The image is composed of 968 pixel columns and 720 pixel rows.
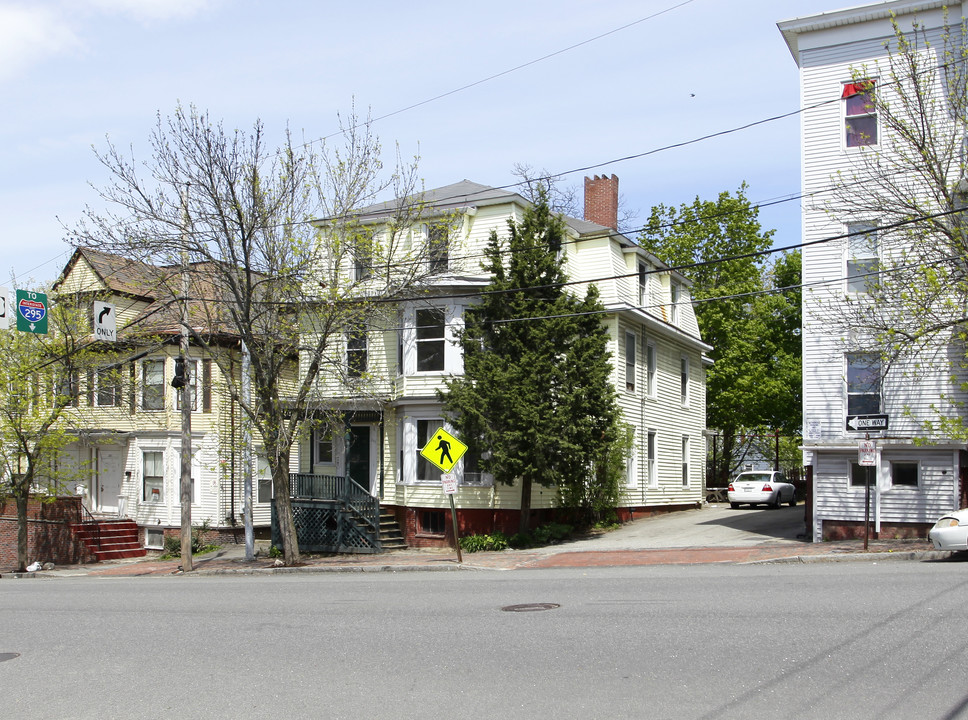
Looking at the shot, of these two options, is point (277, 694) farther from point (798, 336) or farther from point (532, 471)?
point (798, 336)

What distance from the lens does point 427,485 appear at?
26.1 m

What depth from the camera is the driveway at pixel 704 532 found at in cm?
2283

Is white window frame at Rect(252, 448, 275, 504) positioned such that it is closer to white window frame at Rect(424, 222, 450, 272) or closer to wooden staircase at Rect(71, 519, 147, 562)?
wooden staircase at Rect(71, 519, 147, 562)

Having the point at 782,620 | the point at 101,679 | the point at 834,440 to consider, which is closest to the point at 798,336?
the point at 834,440

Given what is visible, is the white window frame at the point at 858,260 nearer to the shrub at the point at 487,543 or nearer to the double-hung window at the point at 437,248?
the double-hung window at the point at 437,248

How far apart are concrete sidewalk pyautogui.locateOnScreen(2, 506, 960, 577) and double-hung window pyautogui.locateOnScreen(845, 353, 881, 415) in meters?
3.17

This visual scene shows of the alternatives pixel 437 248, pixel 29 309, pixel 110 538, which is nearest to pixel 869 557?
pixel 437 248

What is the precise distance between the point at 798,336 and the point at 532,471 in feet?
92.1

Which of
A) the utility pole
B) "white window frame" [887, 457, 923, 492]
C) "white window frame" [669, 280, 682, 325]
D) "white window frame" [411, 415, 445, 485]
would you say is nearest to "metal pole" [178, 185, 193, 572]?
the utility pole

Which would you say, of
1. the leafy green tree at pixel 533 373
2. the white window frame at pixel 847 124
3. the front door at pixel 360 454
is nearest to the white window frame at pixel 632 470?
the leafy green tree at pixel 533 373

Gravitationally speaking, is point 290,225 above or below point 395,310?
above

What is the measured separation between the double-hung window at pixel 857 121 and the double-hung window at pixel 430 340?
458 inches

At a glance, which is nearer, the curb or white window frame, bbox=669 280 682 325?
the curb

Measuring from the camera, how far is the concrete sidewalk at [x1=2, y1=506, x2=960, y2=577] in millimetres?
19272
